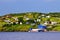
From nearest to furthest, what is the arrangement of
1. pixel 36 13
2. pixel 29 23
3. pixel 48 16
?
pixel 29 23 < pixel 48 16 < pixel 36 13

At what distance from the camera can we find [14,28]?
151 m

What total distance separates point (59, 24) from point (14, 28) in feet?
92.9

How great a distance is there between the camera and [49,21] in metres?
168

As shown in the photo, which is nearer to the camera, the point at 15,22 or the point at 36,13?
the point at 15,22

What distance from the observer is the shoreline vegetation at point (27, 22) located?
151500 mm

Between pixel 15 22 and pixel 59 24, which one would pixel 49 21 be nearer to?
pixel 59 24

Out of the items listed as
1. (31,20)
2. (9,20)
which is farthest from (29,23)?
(9,20)

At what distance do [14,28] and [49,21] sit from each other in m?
27.7

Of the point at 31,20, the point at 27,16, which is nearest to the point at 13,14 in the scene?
the point at 27,16

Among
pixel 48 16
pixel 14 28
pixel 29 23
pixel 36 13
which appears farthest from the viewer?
pixel 36 13

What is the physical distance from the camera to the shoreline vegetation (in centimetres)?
15150

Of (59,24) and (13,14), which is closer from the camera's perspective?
(59,24)

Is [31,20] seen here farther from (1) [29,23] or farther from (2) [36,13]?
(2) [36,13]

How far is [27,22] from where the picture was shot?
167 meters
